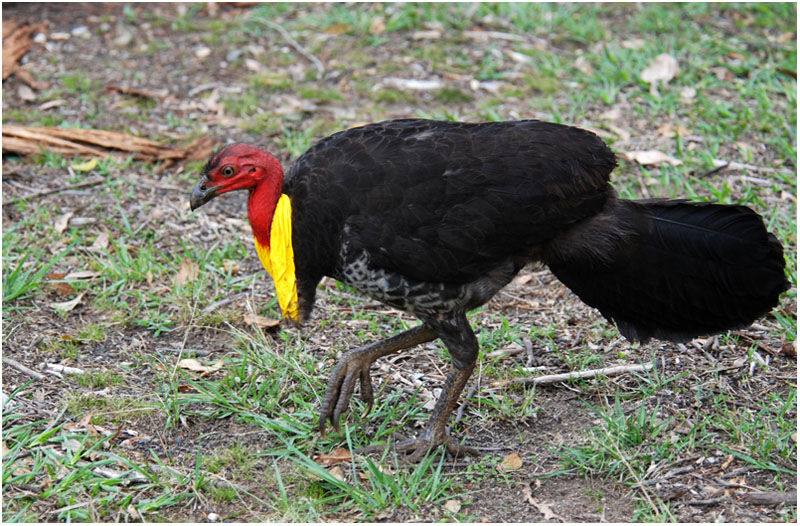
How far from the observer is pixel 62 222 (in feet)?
20.0

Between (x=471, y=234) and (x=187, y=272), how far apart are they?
2.27 m

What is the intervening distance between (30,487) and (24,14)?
600 cm

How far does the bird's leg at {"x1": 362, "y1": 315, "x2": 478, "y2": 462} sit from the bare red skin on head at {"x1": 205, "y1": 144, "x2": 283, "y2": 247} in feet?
3.12

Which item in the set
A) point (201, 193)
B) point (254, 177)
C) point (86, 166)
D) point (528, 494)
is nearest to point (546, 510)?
point (528, 494)

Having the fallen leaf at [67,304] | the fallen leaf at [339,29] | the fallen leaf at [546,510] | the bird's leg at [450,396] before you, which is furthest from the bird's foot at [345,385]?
the fallen leaf at [339,29]

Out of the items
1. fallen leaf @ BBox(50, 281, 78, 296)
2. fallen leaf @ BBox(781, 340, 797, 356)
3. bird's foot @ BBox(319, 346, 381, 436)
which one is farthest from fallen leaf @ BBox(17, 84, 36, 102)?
fallen leaf @ BBox(781, 340, 797, 356)

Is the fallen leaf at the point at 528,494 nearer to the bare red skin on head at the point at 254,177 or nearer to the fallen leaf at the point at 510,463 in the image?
the fallen leaf at the point at 510,463

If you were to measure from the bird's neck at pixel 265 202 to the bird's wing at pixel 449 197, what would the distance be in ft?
0.39

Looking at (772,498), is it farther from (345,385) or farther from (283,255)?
(283,255)

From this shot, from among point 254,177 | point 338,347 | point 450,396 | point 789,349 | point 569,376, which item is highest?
point 254,177

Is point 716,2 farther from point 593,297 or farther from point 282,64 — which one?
point 593,297

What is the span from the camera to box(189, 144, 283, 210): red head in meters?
4.32

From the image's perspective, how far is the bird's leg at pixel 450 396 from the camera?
4.42 metres

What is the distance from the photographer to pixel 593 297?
457 cm
